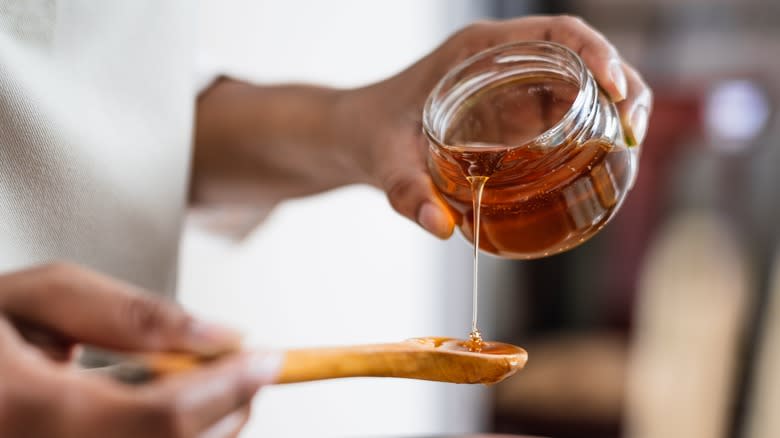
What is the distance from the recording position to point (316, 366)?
17.3 inches

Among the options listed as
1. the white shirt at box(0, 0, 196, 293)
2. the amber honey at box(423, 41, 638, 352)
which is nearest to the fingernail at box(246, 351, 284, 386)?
the amber honey at box(423, 41, 638, 352)

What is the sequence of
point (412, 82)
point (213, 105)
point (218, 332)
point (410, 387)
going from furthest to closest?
1. point (410, 387)
2. point (213, 105)
3. point (412, 82)
4. point (218, 332)

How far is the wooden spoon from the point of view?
0.36 meters

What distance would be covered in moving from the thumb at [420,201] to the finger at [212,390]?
0.89ft

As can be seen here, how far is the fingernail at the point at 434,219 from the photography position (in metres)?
0.62

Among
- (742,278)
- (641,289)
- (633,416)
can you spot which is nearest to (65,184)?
(633,416)

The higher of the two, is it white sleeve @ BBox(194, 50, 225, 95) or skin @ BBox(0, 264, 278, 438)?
white sleeve @ BBox(194, 50, 225, 95)

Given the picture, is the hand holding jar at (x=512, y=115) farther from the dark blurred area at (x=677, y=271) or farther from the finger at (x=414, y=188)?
the dark blurred area at (x=677, y=271)

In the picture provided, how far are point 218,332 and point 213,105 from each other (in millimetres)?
592

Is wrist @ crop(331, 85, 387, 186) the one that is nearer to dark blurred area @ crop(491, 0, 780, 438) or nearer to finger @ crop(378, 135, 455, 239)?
finger @ crop(378, 135, 455, 239)

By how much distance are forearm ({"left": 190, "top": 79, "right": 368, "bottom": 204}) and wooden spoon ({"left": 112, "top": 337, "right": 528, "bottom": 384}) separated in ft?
0.96

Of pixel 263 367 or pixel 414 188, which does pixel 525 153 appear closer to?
pixel 414 188

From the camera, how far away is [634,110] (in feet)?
2.13

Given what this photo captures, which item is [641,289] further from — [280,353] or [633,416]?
[280,353]
